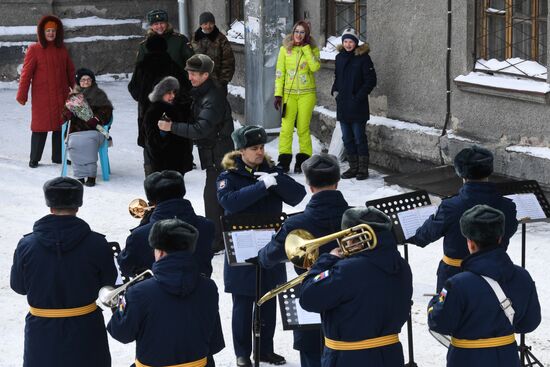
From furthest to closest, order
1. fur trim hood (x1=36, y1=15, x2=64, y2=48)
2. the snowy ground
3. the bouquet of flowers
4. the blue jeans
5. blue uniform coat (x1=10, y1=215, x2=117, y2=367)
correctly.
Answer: fur trim hood (x1=36, y1=15, x2=64, y2=48), the blue jeans, the bouquet of flowers, the snowy ground, blue uniform coat (x1=10, y1=215, x2=117, y2=367)

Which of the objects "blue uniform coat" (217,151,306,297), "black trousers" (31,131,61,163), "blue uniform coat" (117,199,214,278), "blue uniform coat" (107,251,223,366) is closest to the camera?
"blue uniform coat" (107,251,223,366)

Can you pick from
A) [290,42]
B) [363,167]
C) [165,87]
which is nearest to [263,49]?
[290,42]

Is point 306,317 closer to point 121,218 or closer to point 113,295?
point 113,295

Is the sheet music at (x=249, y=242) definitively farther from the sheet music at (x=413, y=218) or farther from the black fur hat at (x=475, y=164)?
the black fur hat at (x=475, y=164)

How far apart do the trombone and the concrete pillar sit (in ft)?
26.6

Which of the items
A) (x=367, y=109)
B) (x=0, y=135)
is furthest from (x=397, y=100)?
(x=0, y=135)

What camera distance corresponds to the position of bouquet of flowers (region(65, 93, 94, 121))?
11805 millimetres

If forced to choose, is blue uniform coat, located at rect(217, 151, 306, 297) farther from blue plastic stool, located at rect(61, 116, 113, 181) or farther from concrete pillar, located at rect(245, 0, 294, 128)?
concrete pillar, located at rect(245, 0, 294, 128)

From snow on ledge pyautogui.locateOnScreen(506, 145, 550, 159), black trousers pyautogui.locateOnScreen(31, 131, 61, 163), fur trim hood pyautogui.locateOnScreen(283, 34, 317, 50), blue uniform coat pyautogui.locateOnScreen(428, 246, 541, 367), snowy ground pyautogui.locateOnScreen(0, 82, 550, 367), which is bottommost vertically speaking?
snowy ground pyautogui.locateOnScreen(0, 82, 550, 367)

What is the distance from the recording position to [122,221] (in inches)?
423

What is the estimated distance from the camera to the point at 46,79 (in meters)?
12.7

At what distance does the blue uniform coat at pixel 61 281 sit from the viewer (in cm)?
581

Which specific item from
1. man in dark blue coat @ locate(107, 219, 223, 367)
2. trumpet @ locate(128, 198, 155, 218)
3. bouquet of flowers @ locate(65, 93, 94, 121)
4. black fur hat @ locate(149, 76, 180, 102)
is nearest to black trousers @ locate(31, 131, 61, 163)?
bouquet of flowers @ locate(65, 93, 94, 121)

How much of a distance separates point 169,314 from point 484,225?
1.42 meters
